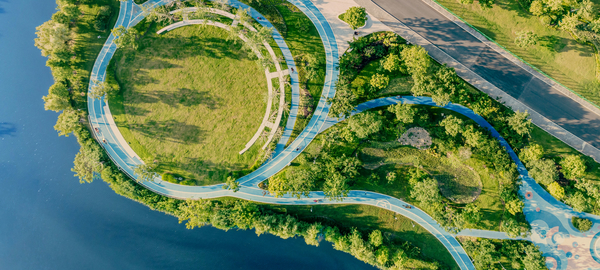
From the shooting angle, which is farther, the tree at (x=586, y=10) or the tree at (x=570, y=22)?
the tree at (x=570, y=22)

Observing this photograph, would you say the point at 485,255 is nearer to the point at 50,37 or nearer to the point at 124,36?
the point at 124,36

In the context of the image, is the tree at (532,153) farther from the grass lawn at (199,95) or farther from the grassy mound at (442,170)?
the grass lawn at (199,95)

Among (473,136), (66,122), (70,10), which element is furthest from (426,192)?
(70,10)

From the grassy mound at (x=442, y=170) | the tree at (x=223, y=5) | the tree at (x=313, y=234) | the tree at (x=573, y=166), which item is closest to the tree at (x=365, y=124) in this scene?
the grassy mound at (x=442, y=170)

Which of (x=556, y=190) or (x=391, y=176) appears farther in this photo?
(x=391, y=176)

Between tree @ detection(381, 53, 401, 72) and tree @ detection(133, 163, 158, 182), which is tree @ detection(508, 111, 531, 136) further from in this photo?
tree @ detection(133, 163, 158, 182)

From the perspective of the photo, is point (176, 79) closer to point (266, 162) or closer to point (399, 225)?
point (266, 162)

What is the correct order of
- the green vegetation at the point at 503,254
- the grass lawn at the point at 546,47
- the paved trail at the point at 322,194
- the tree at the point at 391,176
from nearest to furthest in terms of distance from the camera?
the green vegetation at the point at 503,254
the tree at the point at 391,176
the grass lawn at the point at 546,47
the paved trail at the point at 322,194
